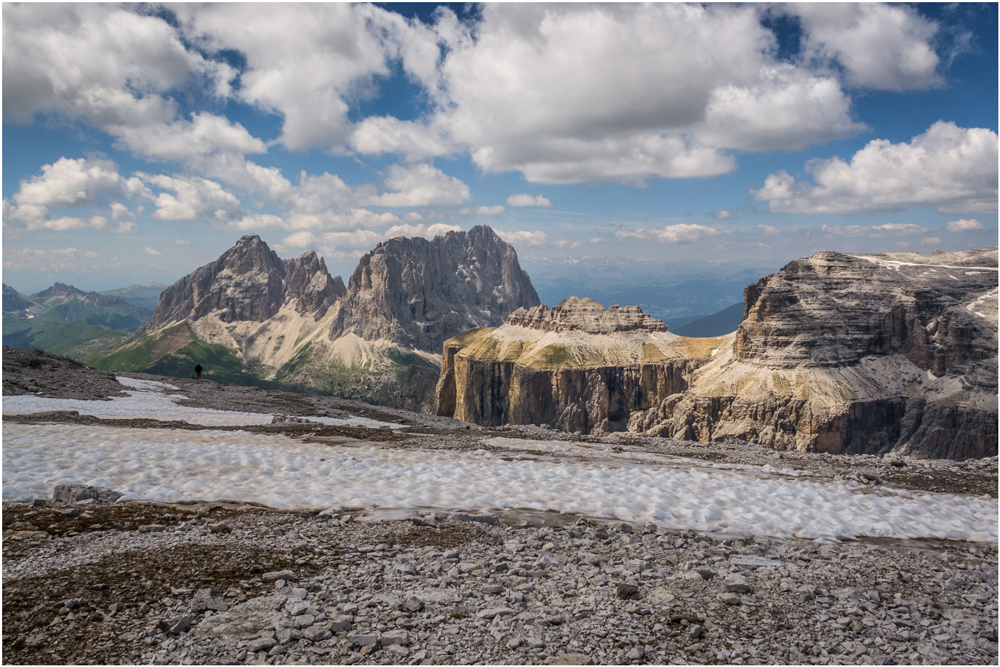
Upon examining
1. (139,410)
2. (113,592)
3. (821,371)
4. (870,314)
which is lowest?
(821,371)

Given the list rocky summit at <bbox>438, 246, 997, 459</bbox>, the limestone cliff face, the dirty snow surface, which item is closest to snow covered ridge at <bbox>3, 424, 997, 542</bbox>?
the dirty snow surface

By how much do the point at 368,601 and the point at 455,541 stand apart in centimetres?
335

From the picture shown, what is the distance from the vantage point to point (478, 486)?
16.4 metres

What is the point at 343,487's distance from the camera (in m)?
15.7

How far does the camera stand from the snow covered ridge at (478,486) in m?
14.3

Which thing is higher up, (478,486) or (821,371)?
(478,486)

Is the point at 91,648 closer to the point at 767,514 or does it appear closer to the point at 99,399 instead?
the point at 767,514

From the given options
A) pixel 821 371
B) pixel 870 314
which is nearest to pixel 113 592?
pixel 821 371

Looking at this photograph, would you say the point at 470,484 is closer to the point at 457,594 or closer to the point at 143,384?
the point at 457,594

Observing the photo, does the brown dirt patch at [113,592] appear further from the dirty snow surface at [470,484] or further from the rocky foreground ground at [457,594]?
the dirty snow surface at [470,484]

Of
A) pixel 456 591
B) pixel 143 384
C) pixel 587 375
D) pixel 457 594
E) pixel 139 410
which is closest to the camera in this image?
pixel 457 594

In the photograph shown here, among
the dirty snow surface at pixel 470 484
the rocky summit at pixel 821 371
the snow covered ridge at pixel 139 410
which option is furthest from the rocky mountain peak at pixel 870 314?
the dirty snow surface at pixel 470 484

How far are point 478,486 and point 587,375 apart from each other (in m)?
168

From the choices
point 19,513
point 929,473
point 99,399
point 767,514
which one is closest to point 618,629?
point 767,514
